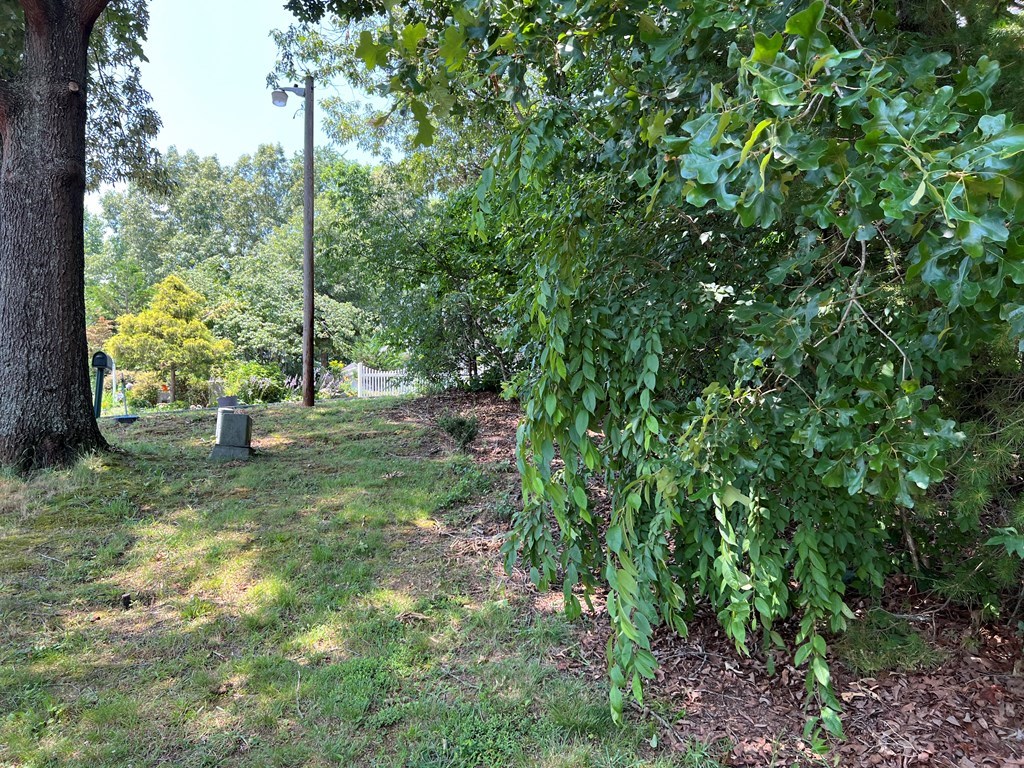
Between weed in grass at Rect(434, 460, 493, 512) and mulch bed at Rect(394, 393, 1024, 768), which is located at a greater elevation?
weed in grass at Rect(434, 460, 493, 512)

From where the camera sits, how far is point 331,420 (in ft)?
24.2

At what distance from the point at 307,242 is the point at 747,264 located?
26.9 feet

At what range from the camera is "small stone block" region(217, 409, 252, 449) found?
17.1 feet

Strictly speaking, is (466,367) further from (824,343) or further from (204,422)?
(824,343)

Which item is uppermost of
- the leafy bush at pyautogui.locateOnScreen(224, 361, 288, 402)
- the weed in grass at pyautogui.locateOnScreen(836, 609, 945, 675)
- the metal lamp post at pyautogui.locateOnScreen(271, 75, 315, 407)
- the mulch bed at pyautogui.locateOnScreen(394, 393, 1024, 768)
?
the metal lamp post at pyautogui.locateOnScreen(271, 75, 315, 407)

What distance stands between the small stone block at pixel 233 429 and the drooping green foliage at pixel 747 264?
3.88 metres

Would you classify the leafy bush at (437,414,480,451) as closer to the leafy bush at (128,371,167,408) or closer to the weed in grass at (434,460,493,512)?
the weed in grass at (434,460,493,512)

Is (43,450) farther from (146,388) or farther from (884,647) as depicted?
(146,388)

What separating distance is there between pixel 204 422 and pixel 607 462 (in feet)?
20.9

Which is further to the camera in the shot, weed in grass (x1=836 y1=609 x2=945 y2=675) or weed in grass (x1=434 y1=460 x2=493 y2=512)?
weed in grass (x1=434 y1=460 x2=493 y2=512)

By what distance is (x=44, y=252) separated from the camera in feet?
14.5

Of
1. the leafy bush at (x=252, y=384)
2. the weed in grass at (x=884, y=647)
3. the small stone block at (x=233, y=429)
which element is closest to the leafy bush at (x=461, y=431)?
Answer: the small stone block at (x=233, y=429)

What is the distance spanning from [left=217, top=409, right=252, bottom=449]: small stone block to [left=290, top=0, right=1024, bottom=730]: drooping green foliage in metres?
3.88

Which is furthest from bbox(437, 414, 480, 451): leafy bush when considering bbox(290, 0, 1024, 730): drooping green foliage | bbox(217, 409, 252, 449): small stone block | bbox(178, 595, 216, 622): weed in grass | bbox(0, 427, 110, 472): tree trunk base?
bbox(290, 0, 1024, 730): drooping green foliage
